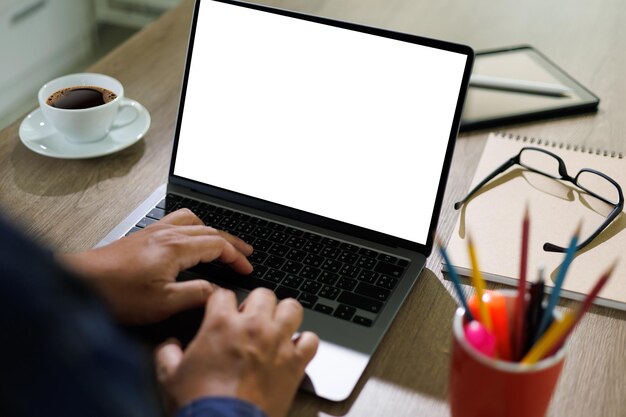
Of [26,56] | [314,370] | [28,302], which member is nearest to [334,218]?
[314,370]

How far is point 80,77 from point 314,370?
0.69 meters

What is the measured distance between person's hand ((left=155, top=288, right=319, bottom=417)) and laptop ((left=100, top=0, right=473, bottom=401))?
0.23 ft

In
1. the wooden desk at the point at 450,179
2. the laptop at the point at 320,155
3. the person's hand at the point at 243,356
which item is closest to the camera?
the person's hand at the point at 243,356

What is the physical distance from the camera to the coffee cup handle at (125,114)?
4.22ft

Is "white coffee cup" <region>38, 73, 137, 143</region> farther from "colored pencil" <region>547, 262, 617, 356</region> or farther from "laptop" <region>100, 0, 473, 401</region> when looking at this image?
"colored pencil" <region>547, 262, 617, 356</region>

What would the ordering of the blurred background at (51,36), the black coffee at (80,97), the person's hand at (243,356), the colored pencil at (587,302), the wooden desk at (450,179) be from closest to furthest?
the colored pencil at (587,302) → the person's hand at (243,356) → the wooden desk at (450,179) → the black coffee at (80,97) → the blurred background at (51,36)

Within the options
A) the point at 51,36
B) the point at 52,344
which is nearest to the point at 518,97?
the point at 52,344

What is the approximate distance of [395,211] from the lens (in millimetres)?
979

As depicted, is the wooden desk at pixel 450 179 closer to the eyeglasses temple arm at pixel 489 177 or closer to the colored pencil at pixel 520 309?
the eyeglasses temple arm at pixel 489 177

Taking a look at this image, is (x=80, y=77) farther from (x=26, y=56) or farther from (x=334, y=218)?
(x=26, y=56)

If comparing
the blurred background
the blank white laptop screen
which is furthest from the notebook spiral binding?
the blurred background

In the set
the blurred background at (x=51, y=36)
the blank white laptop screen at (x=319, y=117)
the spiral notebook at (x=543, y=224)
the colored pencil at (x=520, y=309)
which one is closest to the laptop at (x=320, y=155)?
the blank white laptop screen at (x=319, y=117)

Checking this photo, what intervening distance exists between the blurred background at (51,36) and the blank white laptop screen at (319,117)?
190 centimetres

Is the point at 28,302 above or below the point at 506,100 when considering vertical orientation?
above
